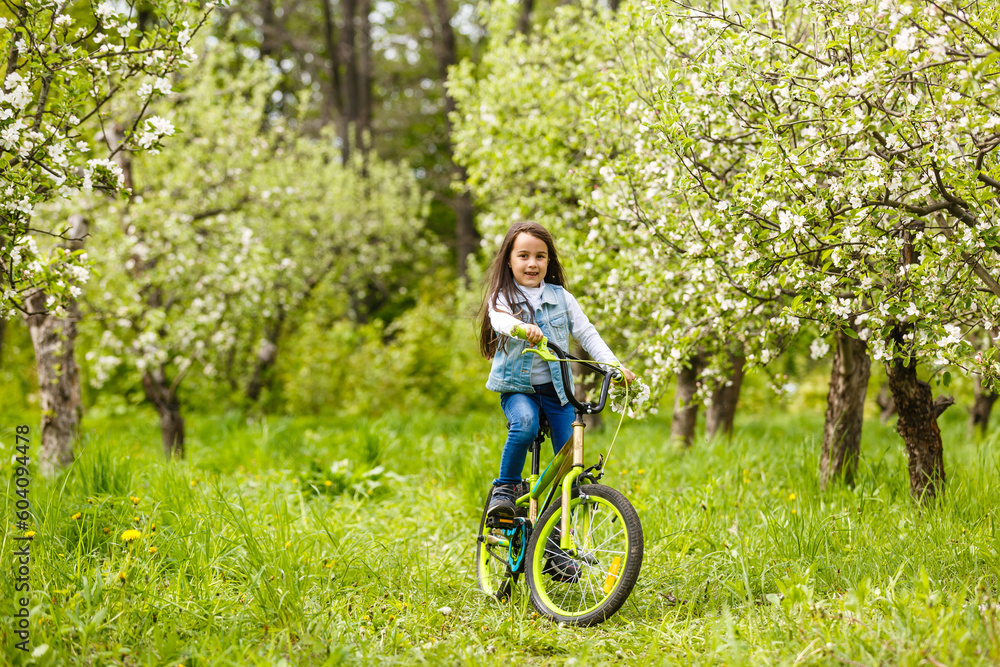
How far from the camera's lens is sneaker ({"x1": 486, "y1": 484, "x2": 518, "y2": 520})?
3.63m

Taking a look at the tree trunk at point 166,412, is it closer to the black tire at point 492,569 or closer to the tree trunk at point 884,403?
the black tire at point 492,569

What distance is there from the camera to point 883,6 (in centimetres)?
296

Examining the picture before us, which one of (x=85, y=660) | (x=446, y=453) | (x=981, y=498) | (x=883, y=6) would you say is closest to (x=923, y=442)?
(x=981, y=498)

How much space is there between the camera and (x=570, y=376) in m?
3.57

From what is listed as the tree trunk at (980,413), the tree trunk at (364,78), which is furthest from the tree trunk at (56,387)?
the tree trunk at (364,78)

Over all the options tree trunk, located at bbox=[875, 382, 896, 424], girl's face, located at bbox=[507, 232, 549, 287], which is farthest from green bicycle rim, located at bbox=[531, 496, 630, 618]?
tree trunk, located at bbox=[875, 382, 896, 424]

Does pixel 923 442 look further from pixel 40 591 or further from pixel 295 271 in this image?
pixel 295 271

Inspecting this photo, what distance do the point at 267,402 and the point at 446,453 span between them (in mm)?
5914

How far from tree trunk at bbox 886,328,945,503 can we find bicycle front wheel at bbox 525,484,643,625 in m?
2.20

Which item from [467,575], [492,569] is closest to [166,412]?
[467,575]

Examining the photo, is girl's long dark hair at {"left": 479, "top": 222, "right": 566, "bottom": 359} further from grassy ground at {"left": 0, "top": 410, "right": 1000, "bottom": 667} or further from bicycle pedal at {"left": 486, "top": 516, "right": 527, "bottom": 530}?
grassy ground at {"left": 0, "top": 410, "right": 1000, "bottom": 667}

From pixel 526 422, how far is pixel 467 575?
112 centimetres

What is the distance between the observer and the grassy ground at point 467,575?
2832 millimetres

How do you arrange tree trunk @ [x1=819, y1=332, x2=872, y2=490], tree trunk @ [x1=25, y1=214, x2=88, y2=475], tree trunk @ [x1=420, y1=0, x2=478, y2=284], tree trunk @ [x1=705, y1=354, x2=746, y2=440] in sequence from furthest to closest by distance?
tree trunk @ [x1=420, y1=0, x2=478, y2=284]
tree trunk @ [x1=705, y1=354, x2=746, y2=440]
tree trunk @ [x1=25, y1=214, x2=88, y2=475]
tree trunk @ [x1=819, y1=332, x2=872, y2=490]
